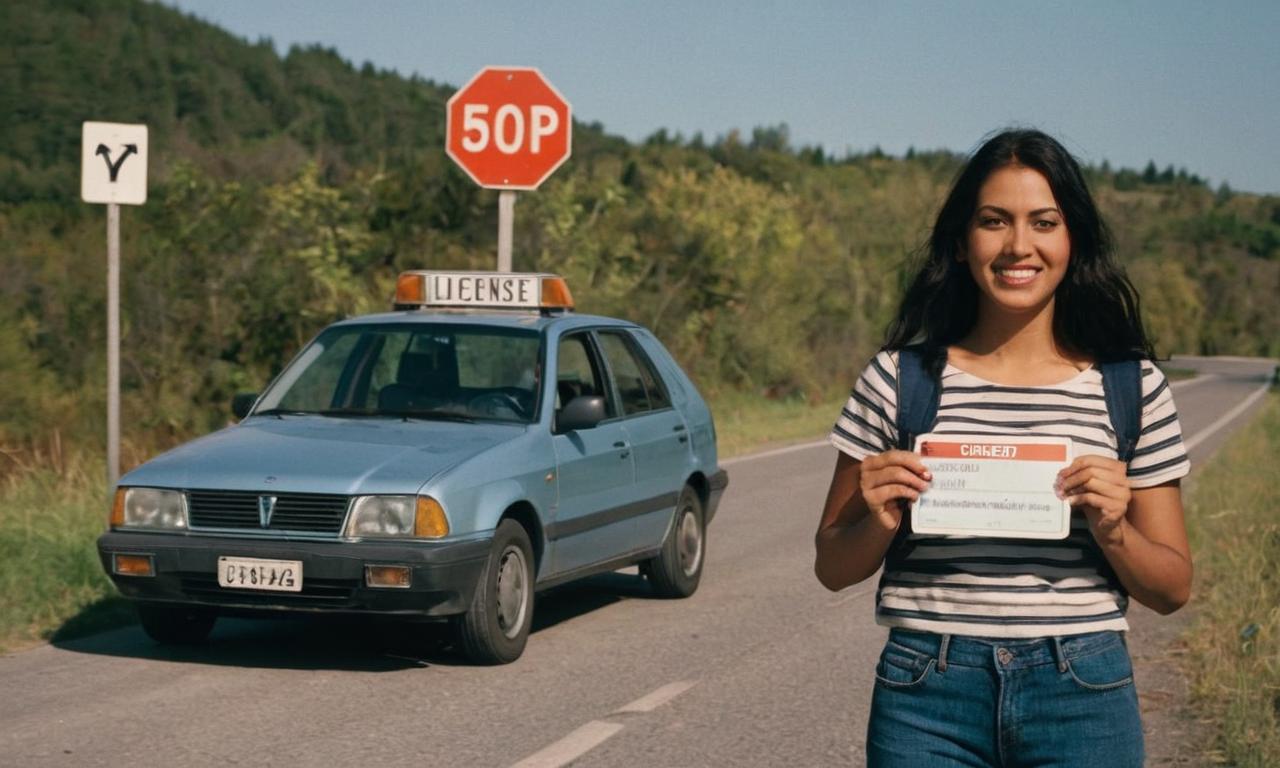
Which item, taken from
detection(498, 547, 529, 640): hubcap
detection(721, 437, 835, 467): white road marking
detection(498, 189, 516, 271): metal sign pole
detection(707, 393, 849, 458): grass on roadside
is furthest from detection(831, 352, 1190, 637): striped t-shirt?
detection(707, 393, 849, 458): grass on roadside

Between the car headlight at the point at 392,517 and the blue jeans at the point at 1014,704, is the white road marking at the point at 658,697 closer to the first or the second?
the car headlight at the point at 392,517

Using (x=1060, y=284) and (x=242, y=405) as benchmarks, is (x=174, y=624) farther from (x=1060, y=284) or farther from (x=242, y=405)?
(x=1060, y=284)

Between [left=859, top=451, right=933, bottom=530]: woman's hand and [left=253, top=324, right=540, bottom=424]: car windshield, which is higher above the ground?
[left=859, top=451, right=933, bottom=530]: woman's hand

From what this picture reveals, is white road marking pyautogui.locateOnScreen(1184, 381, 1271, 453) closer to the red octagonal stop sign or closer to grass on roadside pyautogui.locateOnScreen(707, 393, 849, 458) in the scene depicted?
grass on roadside pyautogui.locateOnScreen(707, 393, 849, 458)

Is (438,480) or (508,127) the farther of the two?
(508,127)

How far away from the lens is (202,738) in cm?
663

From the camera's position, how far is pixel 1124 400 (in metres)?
3.12

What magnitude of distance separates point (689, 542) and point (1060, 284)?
24.9 feet

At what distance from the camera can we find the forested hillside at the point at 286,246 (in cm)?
1977

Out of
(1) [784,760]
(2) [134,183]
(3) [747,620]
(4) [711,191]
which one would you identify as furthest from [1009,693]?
(4) [711,191]

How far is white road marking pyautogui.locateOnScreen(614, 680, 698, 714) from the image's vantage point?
7.37 metres

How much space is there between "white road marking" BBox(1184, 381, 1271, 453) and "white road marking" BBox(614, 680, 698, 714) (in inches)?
473

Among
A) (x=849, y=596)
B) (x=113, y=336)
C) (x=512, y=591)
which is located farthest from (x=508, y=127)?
(x=512, y=591)

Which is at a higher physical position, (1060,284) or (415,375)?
(1060,284)
